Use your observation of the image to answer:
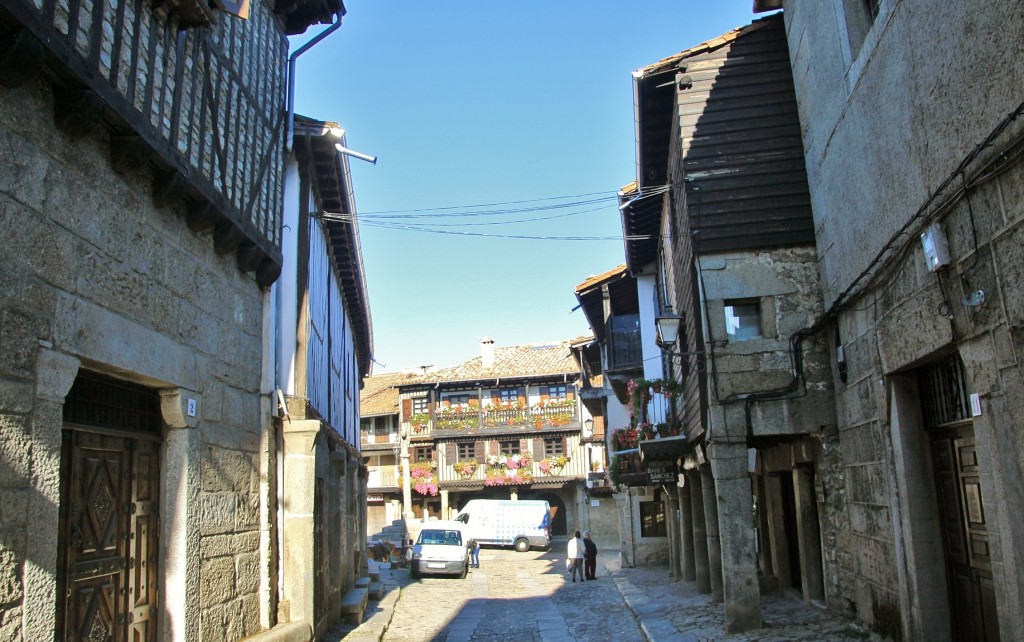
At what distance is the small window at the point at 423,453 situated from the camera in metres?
40.0

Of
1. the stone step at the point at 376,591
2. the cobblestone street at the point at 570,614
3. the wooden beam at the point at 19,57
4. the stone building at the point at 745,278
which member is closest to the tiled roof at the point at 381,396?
the cobblestone street at the point at 570,614

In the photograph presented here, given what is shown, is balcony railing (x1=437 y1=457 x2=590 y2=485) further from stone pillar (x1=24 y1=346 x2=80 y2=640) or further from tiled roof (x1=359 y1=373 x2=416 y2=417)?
stone pillar (x1=24 y1=346 x2=80 y2=640)

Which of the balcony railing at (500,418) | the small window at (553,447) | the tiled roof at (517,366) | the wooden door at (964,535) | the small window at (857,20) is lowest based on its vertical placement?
the wooden door at (964,535)

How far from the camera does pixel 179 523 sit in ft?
19.5

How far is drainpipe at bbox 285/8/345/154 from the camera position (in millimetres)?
8750

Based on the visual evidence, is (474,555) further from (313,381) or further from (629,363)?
(313,381)

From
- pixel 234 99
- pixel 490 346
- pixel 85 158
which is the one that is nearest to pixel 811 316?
pixel 234 99

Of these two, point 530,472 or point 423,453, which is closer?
point 530,472

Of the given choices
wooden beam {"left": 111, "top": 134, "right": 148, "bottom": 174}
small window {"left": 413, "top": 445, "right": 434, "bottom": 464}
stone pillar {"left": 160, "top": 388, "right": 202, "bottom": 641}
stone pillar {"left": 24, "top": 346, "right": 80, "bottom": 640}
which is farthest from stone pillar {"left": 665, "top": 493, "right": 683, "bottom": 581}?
small window {"left": 413, "top": 445, "right": 434, "bottom": 464}

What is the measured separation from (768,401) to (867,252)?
2548 millimetres

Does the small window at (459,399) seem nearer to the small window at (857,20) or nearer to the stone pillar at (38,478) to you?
the small window at (857,20)

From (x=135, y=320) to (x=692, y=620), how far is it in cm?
835

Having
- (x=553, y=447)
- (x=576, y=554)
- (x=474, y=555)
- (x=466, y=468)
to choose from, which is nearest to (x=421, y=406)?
Result: (x=466, y=468)

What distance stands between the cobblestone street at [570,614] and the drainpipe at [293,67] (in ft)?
19.3
